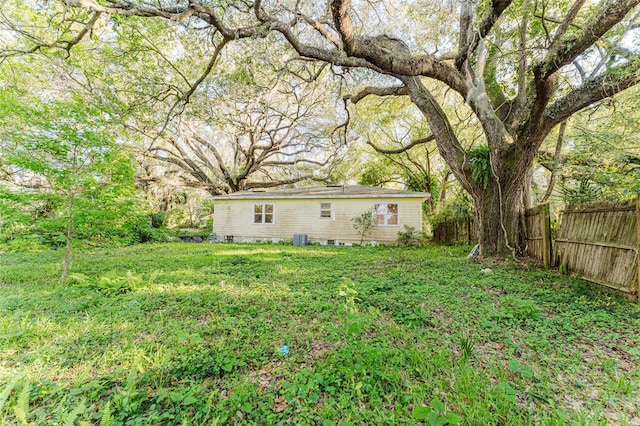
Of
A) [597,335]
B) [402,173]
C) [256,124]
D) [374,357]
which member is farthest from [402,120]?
[374,357]

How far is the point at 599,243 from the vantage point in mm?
4141

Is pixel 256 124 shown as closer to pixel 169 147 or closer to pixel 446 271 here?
pixel 169 147

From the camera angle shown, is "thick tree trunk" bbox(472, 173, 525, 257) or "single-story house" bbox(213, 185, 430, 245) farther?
"single-story house" bbox(213, 185, 430, 245)

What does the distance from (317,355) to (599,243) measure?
15.8ft

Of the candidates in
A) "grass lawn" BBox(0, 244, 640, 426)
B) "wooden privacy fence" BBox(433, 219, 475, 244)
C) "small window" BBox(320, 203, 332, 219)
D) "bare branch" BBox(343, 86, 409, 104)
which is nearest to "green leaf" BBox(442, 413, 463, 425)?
"grass lawn" BBox(0, 244, 640, 426)

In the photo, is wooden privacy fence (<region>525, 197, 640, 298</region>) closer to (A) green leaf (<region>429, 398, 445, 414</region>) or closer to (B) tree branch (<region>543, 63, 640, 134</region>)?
(B) tree branch (<region>543, 63, 640, 134</region>)

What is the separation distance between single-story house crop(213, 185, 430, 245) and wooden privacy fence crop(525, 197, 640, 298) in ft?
20.8

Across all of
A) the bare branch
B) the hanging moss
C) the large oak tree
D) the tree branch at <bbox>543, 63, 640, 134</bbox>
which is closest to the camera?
the tree branch at <bbox>543, 63, 640, 134</bbox>

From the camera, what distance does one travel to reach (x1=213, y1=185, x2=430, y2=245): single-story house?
472 inches

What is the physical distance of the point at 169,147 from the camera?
1623 cm

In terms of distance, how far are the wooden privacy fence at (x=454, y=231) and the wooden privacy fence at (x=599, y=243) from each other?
5239mm

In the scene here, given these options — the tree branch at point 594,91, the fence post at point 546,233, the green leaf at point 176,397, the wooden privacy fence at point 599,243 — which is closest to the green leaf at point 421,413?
the green leaf at point 176,397

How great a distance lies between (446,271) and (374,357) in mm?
4178

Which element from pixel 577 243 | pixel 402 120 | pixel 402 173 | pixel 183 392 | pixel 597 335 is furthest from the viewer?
pixel 402 173
